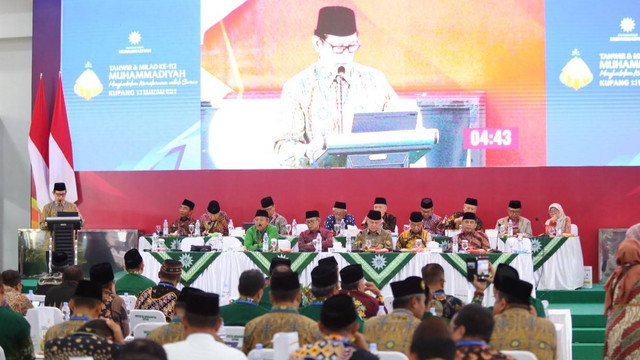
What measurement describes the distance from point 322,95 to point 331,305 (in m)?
7.35

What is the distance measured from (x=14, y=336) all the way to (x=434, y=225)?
6.59 m

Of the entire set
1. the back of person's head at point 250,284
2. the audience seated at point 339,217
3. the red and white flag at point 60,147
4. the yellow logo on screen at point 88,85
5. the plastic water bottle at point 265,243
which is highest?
the yellow logo on screen at point 88,85

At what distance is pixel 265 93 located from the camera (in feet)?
35.7

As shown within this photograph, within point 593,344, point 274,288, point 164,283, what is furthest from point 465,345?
point 593,344

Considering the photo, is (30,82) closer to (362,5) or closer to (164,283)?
(362,5)

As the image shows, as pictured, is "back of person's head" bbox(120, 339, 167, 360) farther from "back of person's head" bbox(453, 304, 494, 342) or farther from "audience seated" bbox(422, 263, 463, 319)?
"audience seated" bbox(422, 263, 463, 319)

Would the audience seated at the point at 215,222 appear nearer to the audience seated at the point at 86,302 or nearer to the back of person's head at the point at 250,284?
the back of person's head at the point at 250,284

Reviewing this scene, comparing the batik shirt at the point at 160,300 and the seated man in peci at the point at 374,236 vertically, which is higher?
the seated man in peci at the point at 374,236

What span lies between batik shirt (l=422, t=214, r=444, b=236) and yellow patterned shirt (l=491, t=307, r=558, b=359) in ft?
19.6

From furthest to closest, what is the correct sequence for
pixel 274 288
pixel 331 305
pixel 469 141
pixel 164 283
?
pixel 469 141, pixel 164 283, pixel 274 288, pixel 331 305

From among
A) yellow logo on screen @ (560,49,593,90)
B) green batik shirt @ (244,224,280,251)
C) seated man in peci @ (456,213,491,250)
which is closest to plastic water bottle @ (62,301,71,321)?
green batik shirt @ (244,224,280,251)

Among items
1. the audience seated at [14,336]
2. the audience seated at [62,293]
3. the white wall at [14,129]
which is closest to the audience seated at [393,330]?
the audience seated at [14,336]

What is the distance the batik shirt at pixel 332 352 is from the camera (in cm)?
331

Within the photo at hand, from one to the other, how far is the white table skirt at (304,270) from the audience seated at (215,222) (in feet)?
5.58
